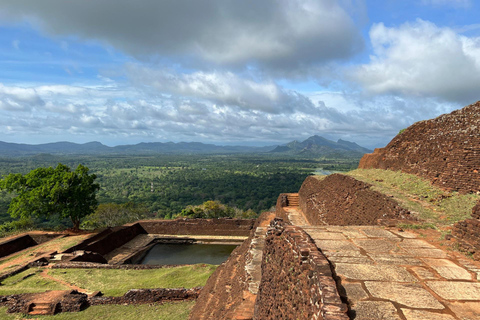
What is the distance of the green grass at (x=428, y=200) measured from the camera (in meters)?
6.13

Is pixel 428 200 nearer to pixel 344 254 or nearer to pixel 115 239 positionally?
pixel 344 254

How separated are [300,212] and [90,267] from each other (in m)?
14.4

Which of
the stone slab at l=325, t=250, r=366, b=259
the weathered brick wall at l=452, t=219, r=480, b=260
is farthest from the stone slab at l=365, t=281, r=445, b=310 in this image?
the weathered brick wall at l=452, t=219, r=480, b=260

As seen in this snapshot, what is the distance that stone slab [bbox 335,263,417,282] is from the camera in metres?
3.15

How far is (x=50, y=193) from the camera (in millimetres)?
17281

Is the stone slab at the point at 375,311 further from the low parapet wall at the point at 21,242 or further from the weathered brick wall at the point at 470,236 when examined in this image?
the low parapet wall at the point at 21,242

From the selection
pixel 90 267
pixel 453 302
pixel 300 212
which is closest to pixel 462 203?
pixel 453 302

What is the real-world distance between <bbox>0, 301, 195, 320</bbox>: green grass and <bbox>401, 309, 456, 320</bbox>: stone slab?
25.0ft

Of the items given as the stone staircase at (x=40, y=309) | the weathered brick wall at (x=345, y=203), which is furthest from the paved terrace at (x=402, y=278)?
the stone staircase at (x=40, y=309)

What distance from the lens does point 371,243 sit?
444cm

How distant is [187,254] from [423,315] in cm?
1936

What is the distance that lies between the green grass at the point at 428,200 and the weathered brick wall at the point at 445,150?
44 cm

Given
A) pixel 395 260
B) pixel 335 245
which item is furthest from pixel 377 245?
pixel 335 245

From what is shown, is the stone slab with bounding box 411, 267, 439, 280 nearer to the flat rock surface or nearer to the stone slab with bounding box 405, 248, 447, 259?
the flat rock surface
